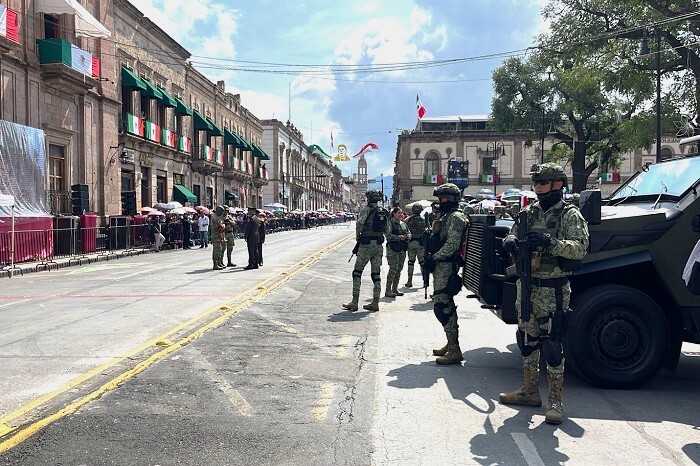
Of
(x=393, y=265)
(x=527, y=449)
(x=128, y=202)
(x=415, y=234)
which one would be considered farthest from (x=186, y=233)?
(x=527, y=449)

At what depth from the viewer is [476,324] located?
851 cm

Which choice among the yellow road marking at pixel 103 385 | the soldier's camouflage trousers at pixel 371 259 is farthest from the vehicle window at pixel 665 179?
the yellow road marking at pixel 103 385

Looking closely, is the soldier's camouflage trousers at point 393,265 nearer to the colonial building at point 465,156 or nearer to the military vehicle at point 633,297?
the military vehicle at point 633,297

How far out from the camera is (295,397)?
16.2 feet

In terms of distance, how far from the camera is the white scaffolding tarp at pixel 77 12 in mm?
22734

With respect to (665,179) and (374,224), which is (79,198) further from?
(665,179)

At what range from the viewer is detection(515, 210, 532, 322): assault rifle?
4.55 meters

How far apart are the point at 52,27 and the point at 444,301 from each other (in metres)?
24.4

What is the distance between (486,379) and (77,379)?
389 centimetres

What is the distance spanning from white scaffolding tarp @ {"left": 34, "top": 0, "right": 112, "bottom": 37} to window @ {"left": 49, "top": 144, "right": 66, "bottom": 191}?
5011mm

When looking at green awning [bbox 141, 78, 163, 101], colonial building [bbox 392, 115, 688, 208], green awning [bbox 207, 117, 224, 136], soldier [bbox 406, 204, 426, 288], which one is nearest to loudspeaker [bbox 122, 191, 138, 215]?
green awning [bbox 141, 78, 163, 101]

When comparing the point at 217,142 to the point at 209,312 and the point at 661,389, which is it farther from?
the point at 661,389

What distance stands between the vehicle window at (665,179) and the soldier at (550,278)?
5.70 ft

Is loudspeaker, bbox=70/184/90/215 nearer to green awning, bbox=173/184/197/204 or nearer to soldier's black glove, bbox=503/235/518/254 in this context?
green awning, bbox=173/184/197/204
